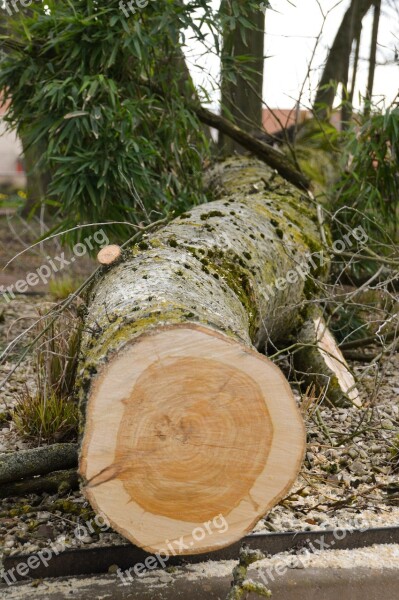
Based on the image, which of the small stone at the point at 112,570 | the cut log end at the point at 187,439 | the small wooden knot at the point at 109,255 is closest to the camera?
the cut log end at the point at 187,439

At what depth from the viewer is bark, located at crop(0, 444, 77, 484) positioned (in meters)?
2.60

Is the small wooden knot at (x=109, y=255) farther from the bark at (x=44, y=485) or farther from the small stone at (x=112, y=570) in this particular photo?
the small stone at (x=112, y=570)

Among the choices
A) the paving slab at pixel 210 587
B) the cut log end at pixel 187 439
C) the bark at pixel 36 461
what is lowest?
the paving slab at pixel 210 587

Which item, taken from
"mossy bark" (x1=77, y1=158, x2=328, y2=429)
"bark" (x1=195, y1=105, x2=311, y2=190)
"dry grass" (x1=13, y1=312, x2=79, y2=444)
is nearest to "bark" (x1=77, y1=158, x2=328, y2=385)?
"mossy bark" (x1=77, y1=158, x2=328, y2=429)

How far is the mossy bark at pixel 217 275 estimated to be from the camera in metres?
2.18

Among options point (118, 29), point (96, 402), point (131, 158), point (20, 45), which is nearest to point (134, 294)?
point (96, 402)

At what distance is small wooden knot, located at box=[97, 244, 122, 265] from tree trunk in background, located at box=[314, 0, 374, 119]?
520 centimetres

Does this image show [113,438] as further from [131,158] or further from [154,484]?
[131,158]

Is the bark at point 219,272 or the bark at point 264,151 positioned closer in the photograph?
the bark at point 219,272

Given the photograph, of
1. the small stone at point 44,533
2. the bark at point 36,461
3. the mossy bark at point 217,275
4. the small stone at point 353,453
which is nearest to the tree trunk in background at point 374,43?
the mossy bark at point 217,275

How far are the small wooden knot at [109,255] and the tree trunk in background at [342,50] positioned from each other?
5.20m

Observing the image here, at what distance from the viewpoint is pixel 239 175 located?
5230 millimetres

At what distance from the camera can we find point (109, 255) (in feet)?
9.42

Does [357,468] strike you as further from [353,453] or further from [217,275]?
[217,275]
